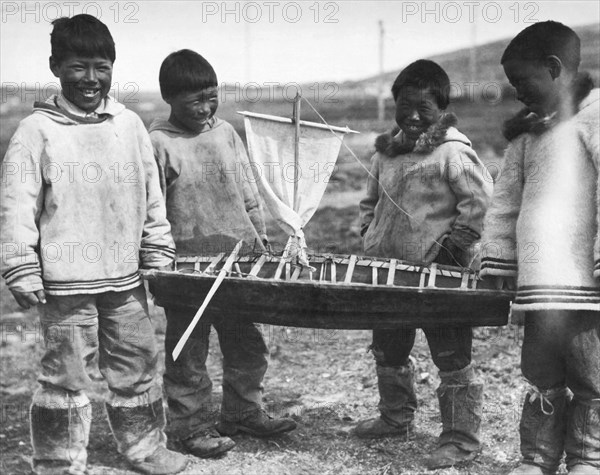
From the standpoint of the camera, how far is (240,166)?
4.45 metres

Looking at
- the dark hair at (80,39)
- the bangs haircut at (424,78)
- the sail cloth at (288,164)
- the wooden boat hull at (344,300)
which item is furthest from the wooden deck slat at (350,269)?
the dark hair at (80,39)

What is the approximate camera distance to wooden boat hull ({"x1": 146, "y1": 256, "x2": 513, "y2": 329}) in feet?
11.8

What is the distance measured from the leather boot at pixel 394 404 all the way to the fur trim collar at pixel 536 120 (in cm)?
157

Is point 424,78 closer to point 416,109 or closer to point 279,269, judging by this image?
point 416,109

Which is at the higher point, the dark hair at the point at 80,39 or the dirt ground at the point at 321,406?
the dark hair at the point at 80,39

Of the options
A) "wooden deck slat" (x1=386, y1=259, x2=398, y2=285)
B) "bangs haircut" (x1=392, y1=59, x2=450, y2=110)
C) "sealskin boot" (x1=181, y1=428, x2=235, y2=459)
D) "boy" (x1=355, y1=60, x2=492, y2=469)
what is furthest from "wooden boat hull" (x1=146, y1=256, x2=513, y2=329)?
"bangs haircut" (x1=392, y1=59, x2=450, y2=110)

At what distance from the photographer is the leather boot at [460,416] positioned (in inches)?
161

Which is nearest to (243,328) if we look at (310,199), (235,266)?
(235,266)

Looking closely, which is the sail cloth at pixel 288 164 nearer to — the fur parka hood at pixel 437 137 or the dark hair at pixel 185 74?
the dark hair at pixel 185 74

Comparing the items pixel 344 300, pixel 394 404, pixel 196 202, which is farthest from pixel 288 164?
pixel 394 404

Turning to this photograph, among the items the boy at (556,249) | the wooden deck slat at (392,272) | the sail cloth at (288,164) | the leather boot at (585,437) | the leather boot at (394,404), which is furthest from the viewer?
the leather boot at (394,404)

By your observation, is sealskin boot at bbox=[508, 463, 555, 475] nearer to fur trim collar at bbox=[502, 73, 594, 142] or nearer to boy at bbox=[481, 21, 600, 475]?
boy at bbox=[481, 21, 600, 475]

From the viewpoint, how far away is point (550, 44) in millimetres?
3441

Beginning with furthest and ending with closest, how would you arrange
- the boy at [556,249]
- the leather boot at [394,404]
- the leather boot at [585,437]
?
the leather boot at [394,404] → the leather boot at [585,437] → the boy at [556,249]
